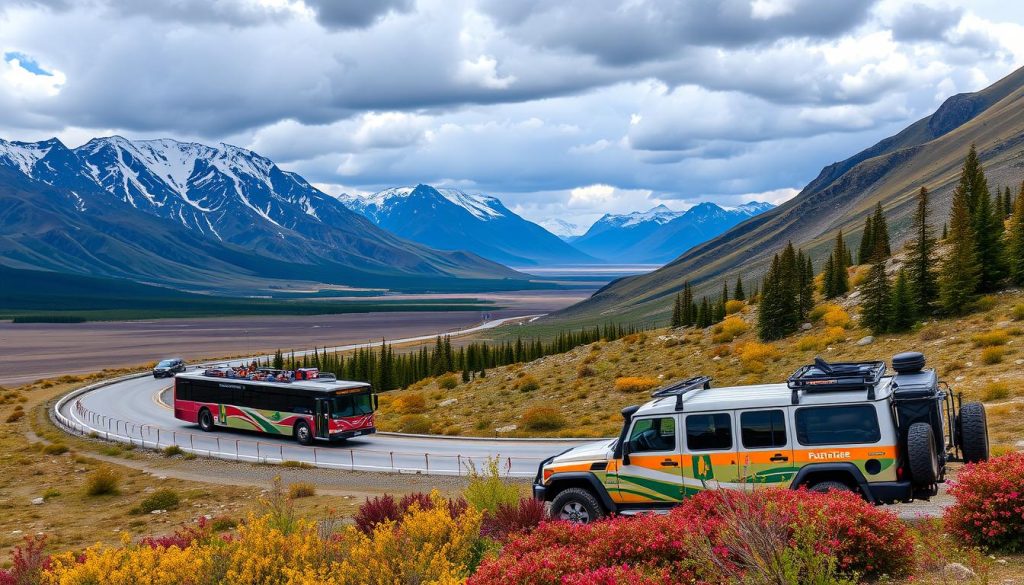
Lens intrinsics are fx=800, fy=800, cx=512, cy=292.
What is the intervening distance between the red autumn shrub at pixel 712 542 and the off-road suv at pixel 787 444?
293 cm

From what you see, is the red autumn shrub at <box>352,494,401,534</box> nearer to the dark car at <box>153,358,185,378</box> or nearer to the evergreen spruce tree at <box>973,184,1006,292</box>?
the evergreen spruce tree at <box>973,184,1006,292</box>

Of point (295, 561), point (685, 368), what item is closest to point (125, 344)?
point (685, 368)

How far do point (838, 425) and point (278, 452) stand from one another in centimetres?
2771

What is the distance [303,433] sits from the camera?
123 feet

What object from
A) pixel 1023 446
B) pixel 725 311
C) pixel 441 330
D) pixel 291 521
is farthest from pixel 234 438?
pixel 441 330

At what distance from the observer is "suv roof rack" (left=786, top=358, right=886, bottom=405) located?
14086 millimetres

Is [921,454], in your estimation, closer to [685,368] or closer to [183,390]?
[685,368]

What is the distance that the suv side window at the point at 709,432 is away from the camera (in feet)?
47.4

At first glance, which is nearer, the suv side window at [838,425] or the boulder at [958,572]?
the boulder at [958,572]

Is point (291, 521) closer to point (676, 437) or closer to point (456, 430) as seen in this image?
point (676, 437)

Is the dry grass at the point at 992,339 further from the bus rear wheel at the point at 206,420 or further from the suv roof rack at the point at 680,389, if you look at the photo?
the bus rear wheel at the point at 206,420

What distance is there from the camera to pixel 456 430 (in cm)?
4044

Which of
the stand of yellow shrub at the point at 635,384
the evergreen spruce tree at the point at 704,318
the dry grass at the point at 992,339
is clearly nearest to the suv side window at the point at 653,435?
the dry grass at the point at 992,339

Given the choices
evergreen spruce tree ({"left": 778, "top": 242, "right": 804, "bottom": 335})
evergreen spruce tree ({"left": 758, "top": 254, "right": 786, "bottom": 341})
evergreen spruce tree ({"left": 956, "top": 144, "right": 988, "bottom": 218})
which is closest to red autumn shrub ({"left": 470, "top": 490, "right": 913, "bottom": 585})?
evergreen spruce tree ({"left": 758, "top": 254, "right": 786, "bottom": 341})
